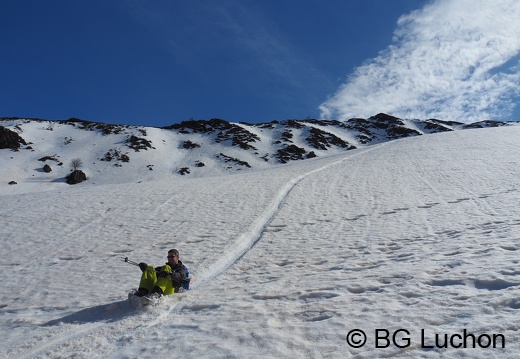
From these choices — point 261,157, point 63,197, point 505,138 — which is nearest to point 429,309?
point 63,197

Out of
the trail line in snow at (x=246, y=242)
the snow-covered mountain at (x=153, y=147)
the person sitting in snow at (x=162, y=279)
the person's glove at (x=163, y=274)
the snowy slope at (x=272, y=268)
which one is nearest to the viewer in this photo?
the snowy slope at (x=272, y=268)

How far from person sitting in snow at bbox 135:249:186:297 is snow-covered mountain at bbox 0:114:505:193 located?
50.2 meters

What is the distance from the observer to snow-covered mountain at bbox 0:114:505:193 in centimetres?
6059

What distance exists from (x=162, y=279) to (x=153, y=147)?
72075 millimetres

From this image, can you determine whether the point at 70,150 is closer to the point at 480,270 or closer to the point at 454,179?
the point at 454,179

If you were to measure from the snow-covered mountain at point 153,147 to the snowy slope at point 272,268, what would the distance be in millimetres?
39571

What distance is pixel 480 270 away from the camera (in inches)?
307

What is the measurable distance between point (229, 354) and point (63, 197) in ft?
70.6

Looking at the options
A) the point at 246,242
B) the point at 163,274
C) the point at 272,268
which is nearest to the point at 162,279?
the point at 163,274

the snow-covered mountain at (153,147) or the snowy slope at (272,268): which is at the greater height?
the snow-covered mountain at (153,147)

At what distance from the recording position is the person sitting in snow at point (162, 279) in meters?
7.73

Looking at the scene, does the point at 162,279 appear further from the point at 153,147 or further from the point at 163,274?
the point at 153,147

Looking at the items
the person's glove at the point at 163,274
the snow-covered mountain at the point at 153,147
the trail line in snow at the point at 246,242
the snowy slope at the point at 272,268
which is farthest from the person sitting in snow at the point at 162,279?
the snow-covered mountain at the point at 153,147

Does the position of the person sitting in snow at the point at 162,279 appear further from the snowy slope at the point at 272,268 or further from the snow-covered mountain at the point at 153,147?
the snow-covered mountain at the point at 153,147
